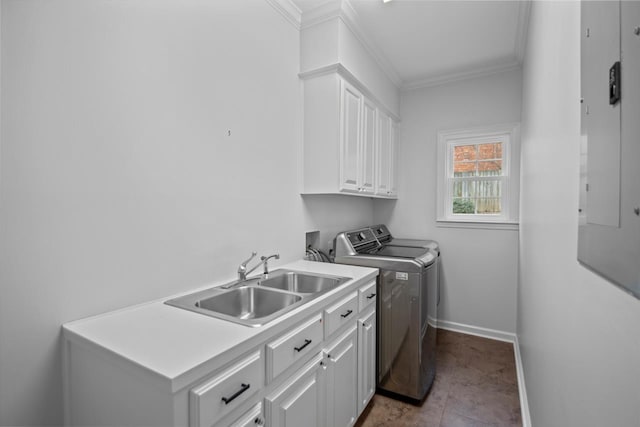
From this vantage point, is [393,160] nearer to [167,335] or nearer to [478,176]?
[478,176]

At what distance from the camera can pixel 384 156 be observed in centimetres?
324

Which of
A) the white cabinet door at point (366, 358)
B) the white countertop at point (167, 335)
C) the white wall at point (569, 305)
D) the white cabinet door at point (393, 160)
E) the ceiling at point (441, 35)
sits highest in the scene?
the ceiling at point (441, 35)

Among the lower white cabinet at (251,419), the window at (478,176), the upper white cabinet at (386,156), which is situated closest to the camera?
the lower white cabinet at (251,419)

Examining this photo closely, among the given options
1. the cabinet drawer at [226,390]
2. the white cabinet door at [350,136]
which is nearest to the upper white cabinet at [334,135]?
the white cabinet door at [350,136]

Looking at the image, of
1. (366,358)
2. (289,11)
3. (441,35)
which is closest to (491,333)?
(366,358)

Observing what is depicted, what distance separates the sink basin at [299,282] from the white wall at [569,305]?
3.42ft

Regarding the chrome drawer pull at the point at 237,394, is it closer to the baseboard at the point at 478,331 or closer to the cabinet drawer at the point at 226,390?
the cabinet drawer at the point at 226,390

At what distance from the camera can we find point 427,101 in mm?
3584

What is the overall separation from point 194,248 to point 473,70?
10.7 feet

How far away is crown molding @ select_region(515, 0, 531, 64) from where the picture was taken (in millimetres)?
2224

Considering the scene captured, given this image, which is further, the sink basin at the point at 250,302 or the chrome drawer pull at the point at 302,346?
the sink basin at the point at 250,302

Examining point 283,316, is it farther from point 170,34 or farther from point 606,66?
point 170,34

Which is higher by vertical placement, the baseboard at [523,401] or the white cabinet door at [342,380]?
the white cabinet door at [342,380]

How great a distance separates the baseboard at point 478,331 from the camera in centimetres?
319
